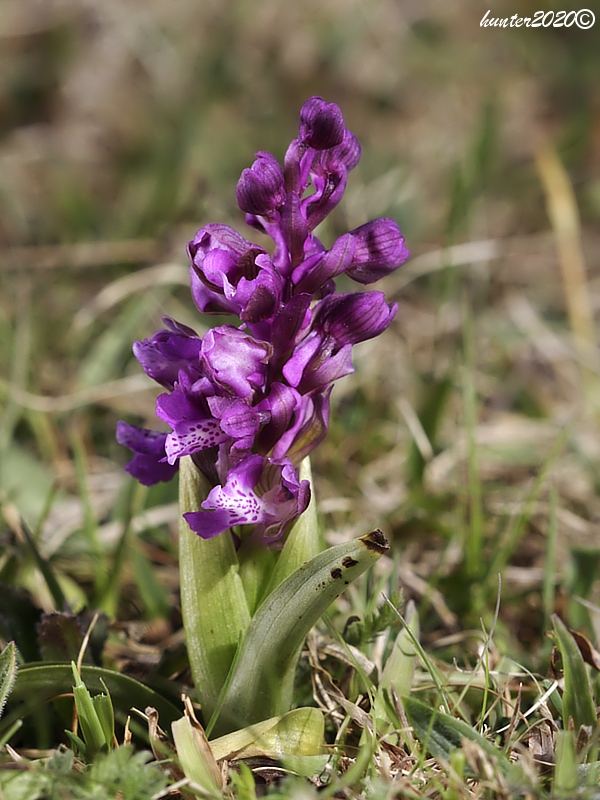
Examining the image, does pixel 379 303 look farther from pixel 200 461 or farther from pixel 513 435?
pixel 513 435

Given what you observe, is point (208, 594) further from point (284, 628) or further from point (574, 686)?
point (574, 686)

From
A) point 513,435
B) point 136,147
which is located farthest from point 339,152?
point 136,147

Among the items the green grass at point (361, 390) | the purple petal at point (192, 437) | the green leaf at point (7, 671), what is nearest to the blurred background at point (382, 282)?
the green grass at point (361, 390)

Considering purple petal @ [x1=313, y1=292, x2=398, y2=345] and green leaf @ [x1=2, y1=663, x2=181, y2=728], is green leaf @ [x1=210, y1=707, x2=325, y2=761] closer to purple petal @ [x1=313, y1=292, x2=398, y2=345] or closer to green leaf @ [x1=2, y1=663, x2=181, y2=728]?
green leaf @ [x1=2, y1=663, x2=181, y2=728]

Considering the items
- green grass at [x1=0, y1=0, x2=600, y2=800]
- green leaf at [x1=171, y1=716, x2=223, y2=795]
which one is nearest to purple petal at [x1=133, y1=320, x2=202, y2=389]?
green grass at [x1=0, y1=0, x2=600, y2=800]

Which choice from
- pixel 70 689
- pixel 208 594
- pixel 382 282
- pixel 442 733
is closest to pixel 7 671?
pixel 70 689

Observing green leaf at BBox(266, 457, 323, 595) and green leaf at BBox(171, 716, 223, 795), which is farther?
green leaf at BBox(266, 457, 323, 595)
